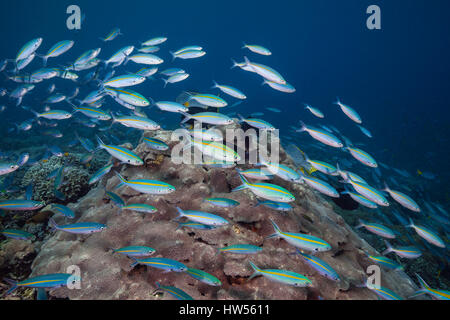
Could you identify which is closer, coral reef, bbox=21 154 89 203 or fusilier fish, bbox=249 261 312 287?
fusilier fish, bbox=249 261 312 287

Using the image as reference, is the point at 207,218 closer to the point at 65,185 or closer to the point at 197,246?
Result: the point at 197,246

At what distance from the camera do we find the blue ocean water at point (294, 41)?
67000 millimetres

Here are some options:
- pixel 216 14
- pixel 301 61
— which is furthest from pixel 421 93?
pixel 216 14

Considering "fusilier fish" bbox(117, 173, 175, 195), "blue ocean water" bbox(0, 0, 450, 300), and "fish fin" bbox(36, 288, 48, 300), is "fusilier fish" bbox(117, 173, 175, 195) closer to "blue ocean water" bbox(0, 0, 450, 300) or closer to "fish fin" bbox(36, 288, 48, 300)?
"fish fin" bbox(36, 288, 48, 300)

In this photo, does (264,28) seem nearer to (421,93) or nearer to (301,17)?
(301,17)

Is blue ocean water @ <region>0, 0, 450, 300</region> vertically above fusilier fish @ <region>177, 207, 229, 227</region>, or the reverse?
blue ocean water @ <region>0, 0, 450, 300</region>

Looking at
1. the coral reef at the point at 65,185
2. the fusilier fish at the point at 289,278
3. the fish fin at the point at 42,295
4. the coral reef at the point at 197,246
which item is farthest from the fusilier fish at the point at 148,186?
the coral reef at the point at 65,185

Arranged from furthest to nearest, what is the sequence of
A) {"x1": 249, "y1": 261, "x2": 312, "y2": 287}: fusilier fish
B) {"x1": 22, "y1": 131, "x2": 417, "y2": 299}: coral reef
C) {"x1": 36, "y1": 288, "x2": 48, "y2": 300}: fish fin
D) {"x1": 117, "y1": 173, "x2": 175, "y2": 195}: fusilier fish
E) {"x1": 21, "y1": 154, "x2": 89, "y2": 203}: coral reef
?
{"x1": 21, "y1": 154, "x2": 89, "y2": 203}: coral reef < {"x1": 117, "y1": 173, "x2": 175, "y2": 195}: fusilier fish < {"x1": 22, "y1": 131, "x2": 417, "y2": 299}: coral reef < {"x1": 36, "y1": 288, "x2": 48, "y2": 300}: fish fin < {"x1": 249, "y1": 261, "x2": 312, "y2": 287}: fusilier fish

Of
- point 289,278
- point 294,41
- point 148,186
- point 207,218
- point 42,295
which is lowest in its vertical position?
point 42,295

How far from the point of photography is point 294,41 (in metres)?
110

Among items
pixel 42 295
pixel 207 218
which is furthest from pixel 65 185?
pixel 207 218

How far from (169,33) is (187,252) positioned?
4737 inches

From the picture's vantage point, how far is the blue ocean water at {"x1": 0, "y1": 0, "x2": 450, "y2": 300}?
67.0 meters

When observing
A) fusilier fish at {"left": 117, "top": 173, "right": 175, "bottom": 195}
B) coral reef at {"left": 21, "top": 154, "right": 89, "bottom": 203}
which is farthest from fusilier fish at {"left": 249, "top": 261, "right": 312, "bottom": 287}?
coral reef at {"left": 21, "top": 154, "right": 89, "bottom": 203}
